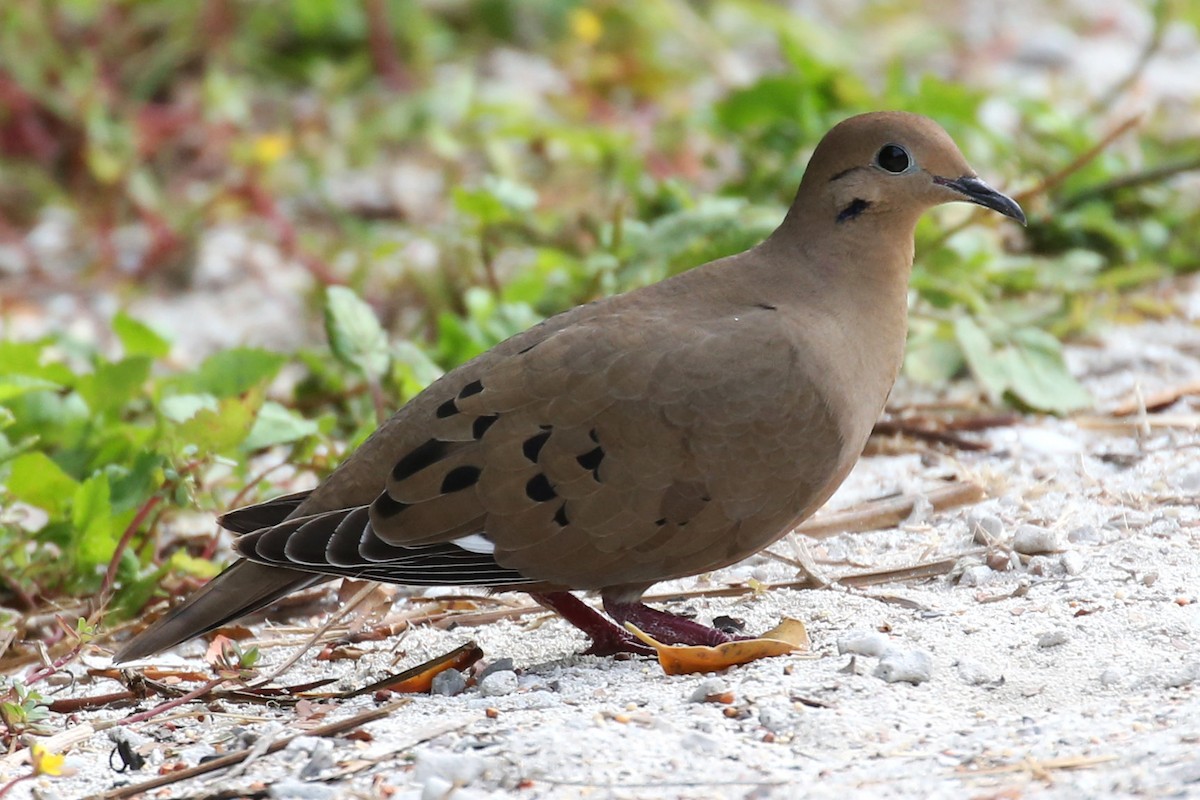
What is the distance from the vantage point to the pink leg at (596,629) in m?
3.49

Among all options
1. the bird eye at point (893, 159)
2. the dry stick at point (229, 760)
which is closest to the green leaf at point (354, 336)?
the bird eye at point (893, 159)

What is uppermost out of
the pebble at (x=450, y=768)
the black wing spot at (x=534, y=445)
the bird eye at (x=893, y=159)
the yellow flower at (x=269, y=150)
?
the yellow flower at (x=269, y=150)

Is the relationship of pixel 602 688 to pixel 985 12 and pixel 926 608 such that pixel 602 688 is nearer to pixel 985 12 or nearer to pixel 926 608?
pixel 926 608

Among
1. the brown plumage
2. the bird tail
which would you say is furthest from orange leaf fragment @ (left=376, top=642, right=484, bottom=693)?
the bird tail

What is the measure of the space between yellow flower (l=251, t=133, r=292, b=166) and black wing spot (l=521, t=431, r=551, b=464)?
387cm

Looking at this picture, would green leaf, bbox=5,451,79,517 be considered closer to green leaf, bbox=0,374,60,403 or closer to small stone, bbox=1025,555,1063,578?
green leaf, bbox=0,374,60,403

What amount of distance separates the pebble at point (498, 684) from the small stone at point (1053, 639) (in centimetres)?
100

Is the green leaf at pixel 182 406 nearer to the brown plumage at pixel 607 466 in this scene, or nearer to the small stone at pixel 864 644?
A: the brown plumage at pixel 607 466

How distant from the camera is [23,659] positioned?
376 cm

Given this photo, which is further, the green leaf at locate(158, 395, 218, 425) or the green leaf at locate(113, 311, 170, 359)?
the green leaf at locate(113, 311, 170, 359)

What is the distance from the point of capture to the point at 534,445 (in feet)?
11.2

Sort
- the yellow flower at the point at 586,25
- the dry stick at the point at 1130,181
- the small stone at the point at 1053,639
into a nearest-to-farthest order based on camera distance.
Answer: the small stone at the point at 1053,639, the dry stick at the point at 1130,181, the yellow flower at the point at 586,25

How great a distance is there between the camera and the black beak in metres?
3.70

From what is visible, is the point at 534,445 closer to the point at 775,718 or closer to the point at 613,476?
the point at 613,476
